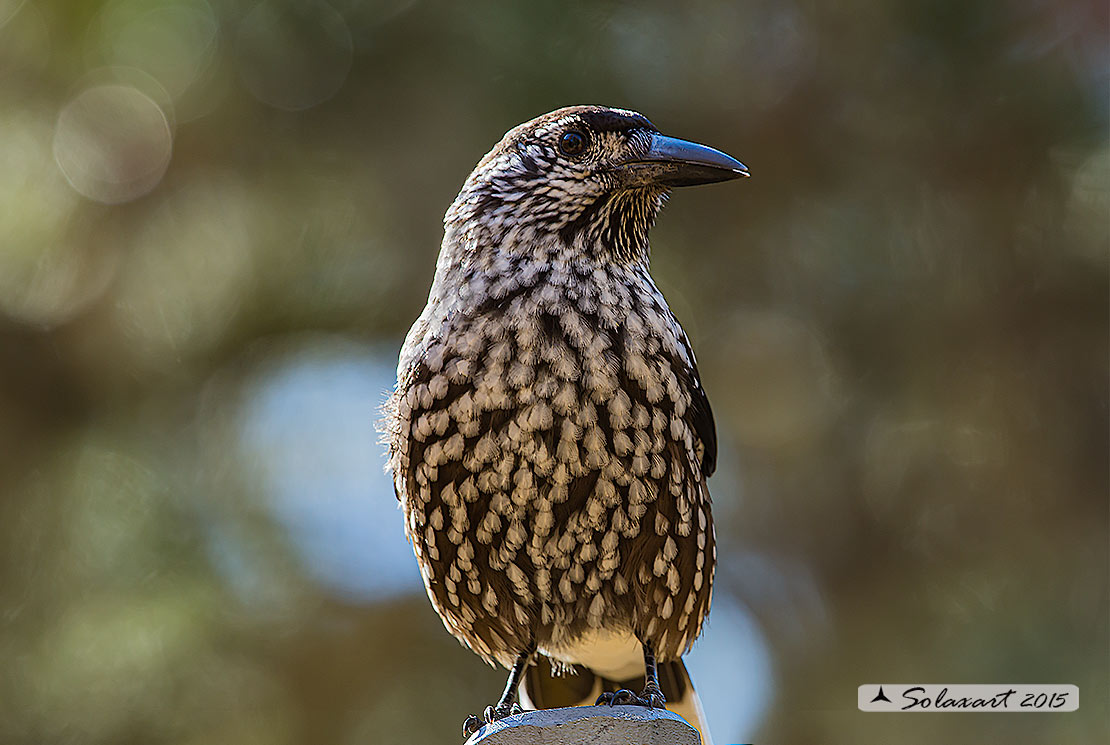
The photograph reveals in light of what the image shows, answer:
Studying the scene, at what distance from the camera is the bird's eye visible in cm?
354

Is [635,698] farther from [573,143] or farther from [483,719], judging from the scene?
[573,143]

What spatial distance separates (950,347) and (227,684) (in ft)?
12.7

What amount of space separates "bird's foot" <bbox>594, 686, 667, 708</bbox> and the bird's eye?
5.08ft

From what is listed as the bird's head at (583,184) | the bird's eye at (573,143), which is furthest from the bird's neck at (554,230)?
the bird's eye at (573,143)

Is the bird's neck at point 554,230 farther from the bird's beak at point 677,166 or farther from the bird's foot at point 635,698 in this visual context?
the bird's foot at point 635,698

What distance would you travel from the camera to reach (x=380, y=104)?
625 centimetres

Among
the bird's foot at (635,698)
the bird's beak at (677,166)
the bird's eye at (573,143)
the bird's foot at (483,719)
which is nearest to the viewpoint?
the bird's foot at (635,698)

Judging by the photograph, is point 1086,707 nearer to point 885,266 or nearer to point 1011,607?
point 1011,607

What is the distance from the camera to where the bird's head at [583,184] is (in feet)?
11.2

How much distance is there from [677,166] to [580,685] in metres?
1.57

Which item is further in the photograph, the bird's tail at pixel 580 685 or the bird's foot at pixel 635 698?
the bird's tail at pixel 580 685

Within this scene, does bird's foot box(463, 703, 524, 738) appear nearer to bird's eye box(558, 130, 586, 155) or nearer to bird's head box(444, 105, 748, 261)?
bird's head box(444, 105, 748, 261)

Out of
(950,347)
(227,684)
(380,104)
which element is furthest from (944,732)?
(380,104)

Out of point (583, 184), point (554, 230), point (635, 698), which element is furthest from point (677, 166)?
point (635, 698)
